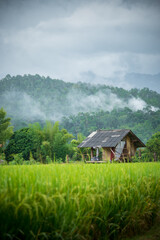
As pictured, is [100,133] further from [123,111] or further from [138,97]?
[138,97]

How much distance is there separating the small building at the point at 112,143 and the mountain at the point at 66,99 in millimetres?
50693

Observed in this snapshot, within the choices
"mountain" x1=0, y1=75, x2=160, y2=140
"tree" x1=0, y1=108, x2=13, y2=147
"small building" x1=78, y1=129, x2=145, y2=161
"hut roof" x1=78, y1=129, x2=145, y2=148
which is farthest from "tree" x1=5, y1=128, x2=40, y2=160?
"mountain" x1=0, y1=75, x2=160, y2=140

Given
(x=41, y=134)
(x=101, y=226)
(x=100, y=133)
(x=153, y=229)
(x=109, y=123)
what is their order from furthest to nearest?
(x=109, y=123) < (x=41, y=134) < (x=100, y=133) < (x=153, y=229) < (x=101, y=226)

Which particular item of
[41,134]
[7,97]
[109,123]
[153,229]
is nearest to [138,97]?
[109,123]

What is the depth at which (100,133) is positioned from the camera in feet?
80.0

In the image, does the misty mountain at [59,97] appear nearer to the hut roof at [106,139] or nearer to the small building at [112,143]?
the small building at [112,143]

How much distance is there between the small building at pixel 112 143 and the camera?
21.9m

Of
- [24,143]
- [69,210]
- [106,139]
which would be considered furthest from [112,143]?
[69,210]

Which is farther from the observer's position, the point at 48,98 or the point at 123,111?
the point at 48,98

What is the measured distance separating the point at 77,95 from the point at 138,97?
2646 cm

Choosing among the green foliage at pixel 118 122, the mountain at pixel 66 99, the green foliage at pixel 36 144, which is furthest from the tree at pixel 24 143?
the mountain at pixel 66 99

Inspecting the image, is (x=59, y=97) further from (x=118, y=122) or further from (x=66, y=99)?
(x=118, y=122)

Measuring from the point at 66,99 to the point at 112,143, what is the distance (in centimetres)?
8629

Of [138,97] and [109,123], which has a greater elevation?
[138,97]
